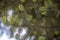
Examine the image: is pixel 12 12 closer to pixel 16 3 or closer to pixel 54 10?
pixel 16 3

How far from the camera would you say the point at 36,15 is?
182 centimetres

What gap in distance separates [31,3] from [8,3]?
10.9 inches

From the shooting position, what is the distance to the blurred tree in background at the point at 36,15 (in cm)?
178

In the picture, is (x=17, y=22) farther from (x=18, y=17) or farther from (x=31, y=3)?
(x=31, y=3)

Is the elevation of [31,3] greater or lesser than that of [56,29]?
greater

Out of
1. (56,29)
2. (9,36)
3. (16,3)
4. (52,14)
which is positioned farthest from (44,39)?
(16,3)

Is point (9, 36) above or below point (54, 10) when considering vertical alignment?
below

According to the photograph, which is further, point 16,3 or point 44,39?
point 16,3

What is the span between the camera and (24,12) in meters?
1.85

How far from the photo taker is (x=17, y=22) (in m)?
1.85

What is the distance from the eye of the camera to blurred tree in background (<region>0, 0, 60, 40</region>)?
178 cm

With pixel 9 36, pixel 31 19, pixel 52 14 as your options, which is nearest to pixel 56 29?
pixel 52 14

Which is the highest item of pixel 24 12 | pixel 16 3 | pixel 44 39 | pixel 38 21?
pixel 16 3

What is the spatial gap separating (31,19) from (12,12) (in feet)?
A: 0.80
